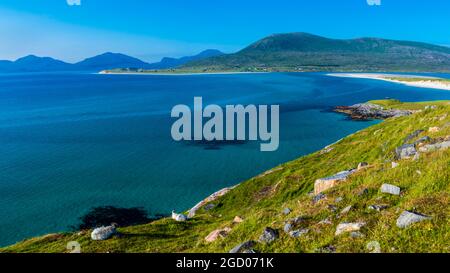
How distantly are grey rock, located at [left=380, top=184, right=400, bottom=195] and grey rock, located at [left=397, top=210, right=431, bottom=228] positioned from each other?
10.9ft

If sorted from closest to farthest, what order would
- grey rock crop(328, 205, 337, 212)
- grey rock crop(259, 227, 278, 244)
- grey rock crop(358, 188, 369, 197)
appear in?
grey rock crop(259, 227, 278, 244) < grey rock crop(328, 205, 337, 212) < grey rock crop(358, 188, 369, 197)

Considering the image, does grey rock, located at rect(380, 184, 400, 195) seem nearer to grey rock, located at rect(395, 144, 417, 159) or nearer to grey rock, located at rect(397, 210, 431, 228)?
grey rock, located at rect(397, 210, 431, 228)

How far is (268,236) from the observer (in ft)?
49.0

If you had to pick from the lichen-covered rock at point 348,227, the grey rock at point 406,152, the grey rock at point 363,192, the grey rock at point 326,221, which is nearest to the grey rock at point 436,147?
the grey rock at point 406,152

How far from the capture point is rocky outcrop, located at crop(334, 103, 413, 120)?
108875 mm

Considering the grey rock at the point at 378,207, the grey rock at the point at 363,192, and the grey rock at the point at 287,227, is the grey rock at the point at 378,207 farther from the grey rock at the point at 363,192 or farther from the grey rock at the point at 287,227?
the grey rock at the point at 287,227

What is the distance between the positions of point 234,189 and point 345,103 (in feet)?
403

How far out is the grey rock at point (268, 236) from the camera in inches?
582

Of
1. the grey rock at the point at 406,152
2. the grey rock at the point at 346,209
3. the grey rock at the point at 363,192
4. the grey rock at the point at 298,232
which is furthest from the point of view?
the grey rock at the point at 406,152

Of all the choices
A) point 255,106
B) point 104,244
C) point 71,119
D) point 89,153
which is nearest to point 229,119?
point 255,106

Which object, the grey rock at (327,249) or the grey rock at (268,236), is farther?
the grey rock at (268,236)

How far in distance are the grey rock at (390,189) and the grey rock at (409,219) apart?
3326 millimetres

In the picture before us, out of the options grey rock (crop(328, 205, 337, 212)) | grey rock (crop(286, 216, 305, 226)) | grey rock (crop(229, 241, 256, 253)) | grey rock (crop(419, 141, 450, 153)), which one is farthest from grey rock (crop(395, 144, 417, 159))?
grey rock (crop(229, 241, 256, 253))

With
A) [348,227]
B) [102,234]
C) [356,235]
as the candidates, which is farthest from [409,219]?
[102,234]
